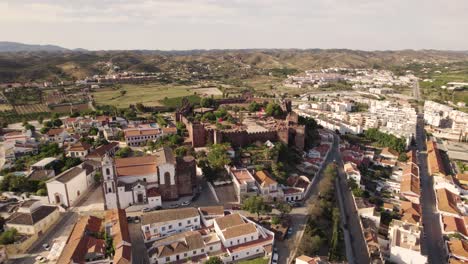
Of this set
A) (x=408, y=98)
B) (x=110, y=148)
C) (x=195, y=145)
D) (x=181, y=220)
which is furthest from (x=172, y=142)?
(x=408, y=98)

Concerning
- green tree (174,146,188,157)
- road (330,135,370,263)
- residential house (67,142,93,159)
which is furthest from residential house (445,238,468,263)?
residential house (67,142,93,159)

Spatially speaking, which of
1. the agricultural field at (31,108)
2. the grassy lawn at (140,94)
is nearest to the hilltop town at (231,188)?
the agricultural field at (31,108)

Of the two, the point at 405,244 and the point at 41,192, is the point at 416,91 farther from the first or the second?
the point at 41,192

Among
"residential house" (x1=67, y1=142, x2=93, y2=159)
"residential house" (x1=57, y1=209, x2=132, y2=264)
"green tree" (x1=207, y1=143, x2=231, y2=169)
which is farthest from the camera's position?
"residential house" (x1=67, y1=142, x2=93, y2=159)

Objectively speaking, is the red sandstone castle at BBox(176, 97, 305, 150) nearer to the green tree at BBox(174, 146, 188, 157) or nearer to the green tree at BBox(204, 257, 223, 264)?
the green tree at BBox(174, 146, 188, 157)

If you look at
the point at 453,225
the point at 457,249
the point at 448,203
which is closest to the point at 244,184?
the point at 457,249

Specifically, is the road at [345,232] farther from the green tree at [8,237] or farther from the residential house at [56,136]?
the residential house at [56,136]
